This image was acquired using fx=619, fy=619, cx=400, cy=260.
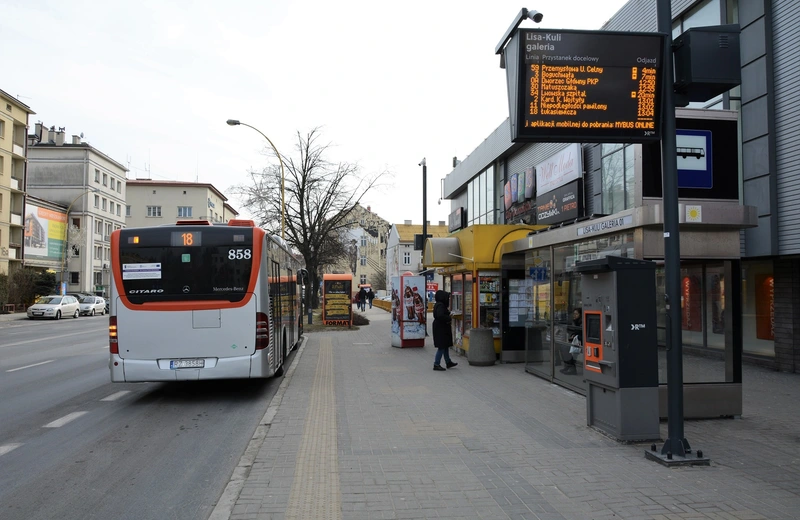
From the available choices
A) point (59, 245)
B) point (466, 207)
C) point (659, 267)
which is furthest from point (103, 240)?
point (659, 267)

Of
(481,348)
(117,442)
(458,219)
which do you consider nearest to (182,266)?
(117,442)

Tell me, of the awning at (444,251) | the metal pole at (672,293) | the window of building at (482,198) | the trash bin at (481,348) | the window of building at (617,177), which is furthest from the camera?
the window of building at (482,198)

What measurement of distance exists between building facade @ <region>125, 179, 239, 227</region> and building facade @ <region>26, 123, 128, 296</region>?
62.8 ft

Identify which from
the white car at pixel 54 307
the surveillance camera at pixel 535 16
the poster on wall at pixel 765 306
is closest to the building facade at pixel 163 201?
the white car at pixel 54 307

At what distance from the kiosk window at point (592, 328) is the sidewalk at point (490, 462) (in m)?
1.12

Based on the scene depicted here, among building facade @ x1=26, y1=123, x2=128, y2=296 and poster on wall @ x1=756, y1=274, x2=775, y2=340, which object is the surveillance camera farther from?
building facade @ x1=26, y1=123, x2=128, y2=296

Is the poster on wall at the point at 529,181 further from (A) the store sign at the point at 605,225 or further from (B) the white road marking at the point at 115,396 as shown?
(B) the white road marking at the point at 115,396

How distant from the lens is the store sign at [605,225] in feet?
27.4

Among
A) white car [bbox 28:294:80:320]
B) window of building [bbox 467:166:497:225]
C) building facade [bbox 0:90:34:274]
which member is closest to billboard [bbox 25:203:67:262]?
building facade [bbox 0:90:34:274]

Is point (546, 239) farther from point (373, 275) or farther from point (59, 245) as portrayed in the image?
point (373, 275)

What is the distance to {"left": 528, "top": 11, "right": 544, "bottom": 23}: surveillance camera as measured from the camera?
6.71 m

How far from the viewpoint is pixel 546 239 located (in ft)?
37.1

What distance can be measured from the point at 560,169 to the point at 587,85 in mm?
14474

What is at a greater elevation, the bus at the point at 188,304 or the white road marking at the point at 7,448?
the bus at the point at 188,304
